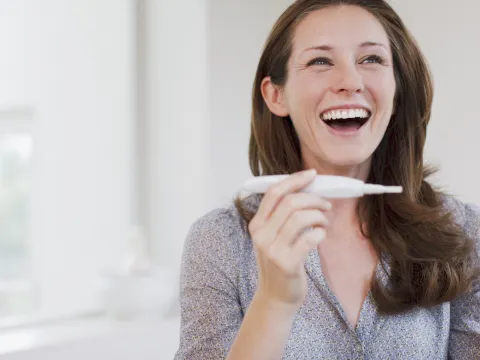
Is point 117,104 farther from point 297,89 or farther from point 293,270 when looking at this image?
point 293,270

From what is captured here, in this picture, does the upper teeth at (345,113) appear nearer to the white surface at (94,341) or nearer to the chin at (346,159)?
the chin at (346,159)

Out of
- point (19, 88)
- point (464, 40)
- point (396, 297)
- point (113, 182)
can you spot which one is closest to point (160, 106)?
point (113, 182)

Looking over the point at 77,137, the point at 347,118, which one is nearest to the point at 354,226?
the point at 347,118

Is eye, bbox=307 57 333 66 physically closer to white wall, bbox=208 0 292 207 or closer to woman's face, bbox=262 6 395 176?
woman's face, bbox=262 6 395 176

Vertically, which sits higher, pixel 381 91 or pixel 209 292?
pixel 381 91

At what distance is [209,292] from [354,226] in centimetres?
31

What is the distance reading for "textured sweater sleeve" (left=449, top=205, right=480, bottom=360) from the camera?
1.26 metres

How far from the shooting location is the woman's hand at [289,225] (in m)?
0.88

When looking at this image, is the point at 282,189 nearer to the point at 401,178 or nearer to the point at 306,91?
the point at 306,91

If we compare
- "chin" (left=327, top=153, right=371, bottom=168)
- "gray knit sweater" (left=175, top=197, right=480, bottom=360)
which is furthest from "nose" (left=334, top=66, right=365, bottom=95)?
"gray knit sweater" (left=175, top=197, right=480, bottom=360)

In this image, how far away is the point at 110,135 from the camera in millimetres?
2502

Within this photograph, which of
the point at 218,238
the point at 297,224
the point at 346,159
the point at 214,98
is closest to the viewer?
the point at 297,224

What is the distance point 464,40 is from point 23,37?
1.41 m

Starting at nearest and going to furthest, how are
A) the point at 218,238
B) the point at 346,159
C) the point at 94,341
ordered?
the point at 346,159, the point at 218,238, the point at 94,341
